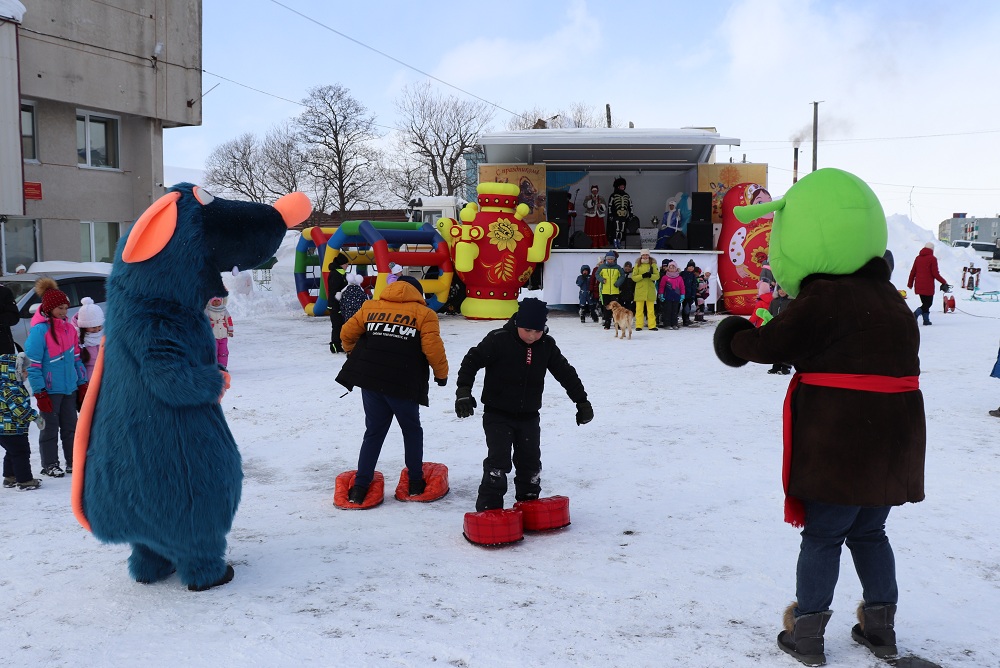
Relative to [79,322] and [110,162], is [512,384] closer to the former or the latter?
[79,322]

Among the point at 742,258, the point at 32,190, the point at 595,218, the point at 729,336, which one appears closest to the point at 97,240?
the point at 32,190

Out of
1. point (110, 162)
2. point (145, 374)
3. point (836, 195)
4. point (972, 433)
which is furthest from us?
point (110, 162)

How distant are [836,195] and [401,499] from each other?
3.26 meters

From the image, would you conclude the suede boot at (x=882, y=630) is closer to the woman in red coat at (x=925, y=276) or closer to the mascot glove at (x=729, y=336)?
the mascot glove at (x=729, y=336)

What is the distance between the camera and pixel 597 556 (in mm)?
4008

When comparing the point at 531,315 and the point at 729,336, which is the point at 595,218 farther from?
the point at 729,336

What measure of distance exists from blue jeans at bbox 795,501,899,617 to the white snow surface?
253mm

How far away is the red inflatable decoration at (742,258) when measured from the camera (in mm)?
17016

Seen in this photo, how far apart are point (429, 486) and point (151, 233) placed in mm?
2366

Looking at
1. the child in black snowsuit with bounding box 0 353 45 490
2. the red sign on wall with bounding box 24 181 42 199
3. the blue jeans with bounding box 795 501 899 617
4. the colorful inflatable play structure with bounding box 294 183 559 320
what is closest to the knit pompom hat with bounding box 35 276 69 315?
the child in black snowsuit with bounding box 0 353 45 490

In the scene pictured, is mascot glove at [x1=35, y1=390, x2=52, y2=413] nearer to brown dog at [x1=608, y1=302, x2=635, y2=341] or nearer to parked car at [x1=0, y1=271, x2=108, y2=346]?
parked car at [x1=0, y1=271, x2=108, y2=346]

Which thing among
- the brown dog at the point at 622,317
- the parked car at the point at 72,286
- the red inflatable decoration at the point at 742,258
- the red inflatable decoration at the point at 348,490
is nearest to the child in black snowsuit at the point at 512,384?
the red inflatable decoration at the point at 348,490

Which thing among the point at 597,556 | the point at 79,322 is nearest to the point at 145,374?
the point at 597,556

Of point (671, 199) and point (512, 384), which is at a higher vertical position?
point (671, 199)
